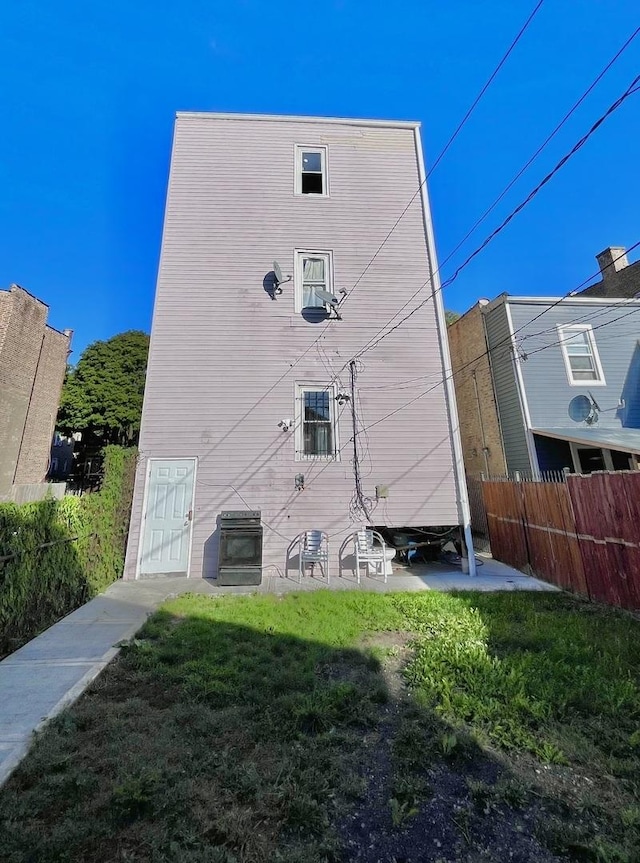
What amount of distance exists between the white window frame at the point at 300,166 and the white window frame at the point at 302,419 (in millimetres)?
5217

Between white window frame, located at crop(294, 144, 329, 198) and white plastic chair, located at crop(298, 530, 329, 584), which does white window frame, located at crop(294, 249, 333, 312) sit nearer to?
white window frame, located at crop(294, 144, 329, 198)

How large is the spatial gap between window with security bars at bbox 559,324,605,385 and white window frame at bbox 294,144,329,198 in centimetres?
803

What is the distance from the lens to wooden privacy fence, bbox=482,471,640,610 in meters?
4.98

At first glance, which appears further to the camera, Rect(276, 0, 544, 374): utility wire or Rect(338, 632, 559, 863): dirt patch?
Rect(276, 0, 544, 374): utility wire

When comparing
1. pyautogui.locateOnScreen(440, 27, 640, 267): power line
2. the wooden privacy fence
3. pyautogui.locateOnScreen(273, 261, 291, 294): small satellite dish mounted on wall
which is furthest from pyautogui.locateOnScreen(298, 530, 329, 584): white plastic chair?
pyautogui.locateOnScreen(440, 27, 640, 267): power line

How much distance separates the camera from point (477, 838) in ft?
5.86

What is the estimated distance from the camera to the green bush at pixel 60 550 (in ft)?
14.2

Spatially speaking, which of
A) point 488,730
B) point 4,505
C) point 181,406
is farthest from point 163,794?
point 181,406

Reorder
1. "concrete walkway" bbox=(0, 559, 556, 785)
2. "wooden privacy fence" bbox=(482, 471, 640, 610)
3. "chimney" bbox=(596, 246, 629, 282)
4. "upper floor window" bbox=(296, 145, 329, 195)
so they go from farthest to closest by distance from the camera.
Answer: "chimney" bbox=(596, 246, 629, 282) < "upper floor window" bbox=(296, 145, 329, 195) < "wooden privacy fence" bbox=(482, 471, 640, 610) < "concrete walkway" bbox=(0, 559, 556, 785)

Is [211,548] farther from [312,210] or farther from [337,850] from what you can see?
[312,210]

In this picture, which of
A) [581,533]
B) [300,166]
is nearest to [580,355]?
[581,533]

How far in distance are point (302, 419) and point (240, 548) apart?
2.99m

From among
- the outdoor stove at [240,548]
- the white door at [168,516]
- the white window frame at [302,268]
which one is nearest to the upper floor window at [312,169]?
the white window frame at [302,268]

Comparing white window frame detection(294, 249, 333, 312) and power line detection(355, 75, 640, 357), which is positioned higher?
white window frame detection(294, 249, 333, 312)
